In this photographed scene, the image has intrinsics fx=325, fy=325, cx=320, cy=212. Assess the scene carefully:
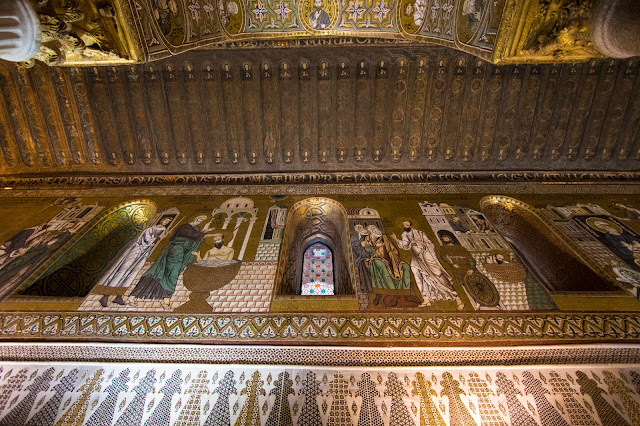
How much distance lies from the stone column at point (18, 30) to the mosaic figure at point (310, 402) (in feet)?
14.1

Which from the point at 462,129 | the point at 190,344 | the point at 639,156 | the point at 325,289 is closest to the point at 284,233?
the point at 325,289

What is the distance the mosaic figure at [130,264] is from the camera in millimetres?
4645

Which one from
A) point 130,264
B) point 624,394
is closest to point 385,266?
point 624,394

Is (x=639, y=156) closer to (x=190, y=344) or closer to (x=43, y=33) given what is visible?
(x=190, y=344)

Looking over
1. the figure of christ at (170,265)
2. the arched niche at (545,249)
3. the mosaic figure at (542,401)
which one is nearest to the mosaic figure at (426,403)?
the mosaic figure at (542,401)

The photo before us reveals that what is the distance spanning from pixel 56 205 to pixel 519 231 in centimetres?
916

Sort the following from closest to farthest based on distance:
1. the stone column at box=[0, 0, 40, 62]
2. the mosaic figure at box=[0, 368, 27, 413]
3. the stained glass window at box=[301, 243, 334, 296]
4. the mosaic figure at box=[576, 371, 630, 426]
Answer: the stone column at box=[0, 0, 40, 62], the mosaic figure at box=[576, 371, 630, 426], the mosaic figure at box=[0, 368, 27, 413], the stained glass window at box=[301, 243, 334, 296]

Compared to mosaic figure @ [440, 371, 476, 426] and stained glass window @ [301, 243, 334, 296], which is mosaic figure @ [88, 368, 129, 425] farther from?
mosaic figure @ [440, 371, 476, 426]

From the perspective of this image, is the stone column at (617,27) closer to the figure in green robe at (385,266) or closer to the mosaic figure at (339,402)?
the figure in green robe at (385,266)

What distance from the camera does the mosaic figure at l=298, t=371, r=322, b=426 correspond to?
10.9 feet

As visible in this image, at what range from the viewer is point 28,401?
3.46 metres

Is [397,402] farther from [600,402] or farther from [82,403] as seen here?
[82,403]

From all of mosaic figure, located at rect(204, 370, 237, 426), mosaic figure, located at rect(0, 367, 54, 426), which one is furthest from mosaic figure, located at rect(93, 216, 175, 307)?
mosaic figure, located at rect(204, 370, 237, 426)

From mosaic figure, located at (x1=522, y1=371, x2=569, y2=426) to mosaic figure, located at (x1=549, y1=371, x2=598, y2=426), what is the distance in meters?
0.12
